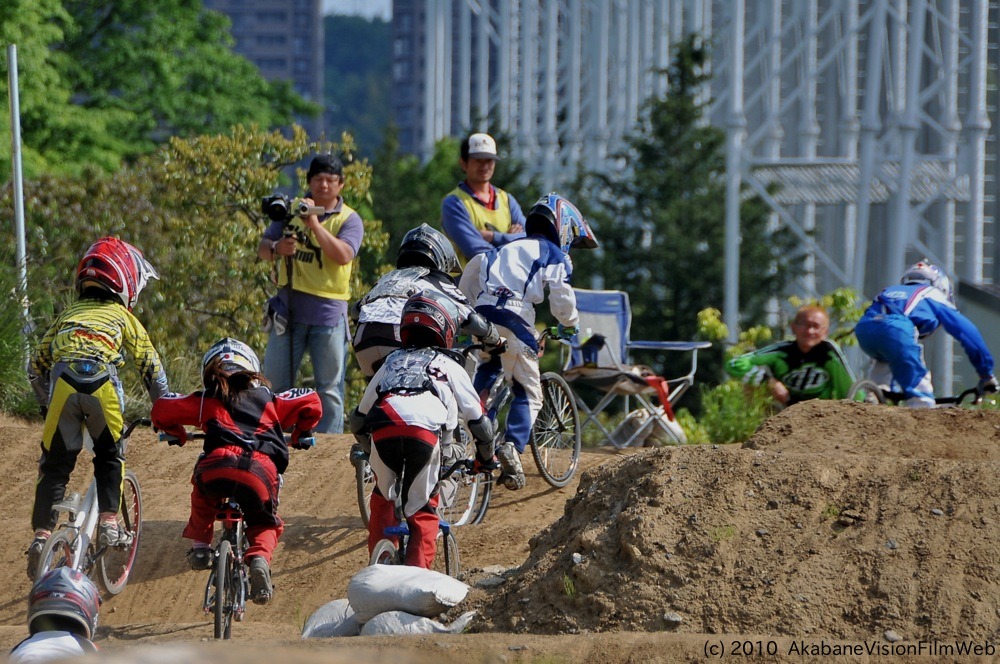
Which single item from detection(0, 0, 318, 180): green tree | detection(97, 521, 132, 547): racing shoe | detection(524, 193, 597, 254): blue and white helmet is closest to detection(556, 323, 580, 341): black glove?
detection(524, 193, 597, 254): blue and white helmet

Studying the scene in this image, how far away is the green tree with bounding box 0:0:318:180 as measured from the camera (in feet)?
99.3

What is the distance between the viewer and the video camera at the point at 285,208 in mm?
10172

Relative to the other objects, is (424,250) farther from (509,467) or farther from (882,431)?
(882,431)

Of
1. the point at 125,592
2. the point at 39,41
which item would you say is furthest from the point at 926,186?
the point at 125,592

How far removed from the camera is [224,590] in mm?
7133

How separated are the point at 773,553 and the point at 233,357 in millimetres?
2490

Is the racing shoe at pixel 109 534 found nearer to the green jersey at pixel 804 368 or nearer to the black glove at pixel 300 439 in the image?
the black glove at pixel 300 439

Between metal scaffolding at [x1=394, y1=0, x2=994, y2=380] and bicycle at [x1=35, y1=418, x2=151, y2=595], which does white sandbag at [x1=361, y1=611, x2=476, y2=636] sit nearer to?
bicycle at [x1=35, y1=418, x2=151, y2=595]

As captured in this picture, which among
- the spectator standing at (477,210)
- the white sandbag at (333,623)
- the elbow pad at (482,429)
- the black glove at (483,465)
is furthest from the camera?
the spectator standing at (477,210)

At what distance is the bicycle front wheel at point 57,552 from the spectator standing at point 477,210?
328cm

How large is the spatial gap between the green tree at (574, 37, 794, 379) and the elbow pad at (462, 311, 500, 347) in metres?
21.0

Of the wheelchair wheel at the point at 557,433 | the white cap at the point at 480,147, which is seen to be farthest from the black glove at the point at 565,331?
the white cap at the point at 480,147

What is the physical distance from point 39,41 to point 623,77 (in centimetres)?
2340

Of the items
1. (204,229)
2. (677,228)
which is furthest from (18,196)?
(677,228)
